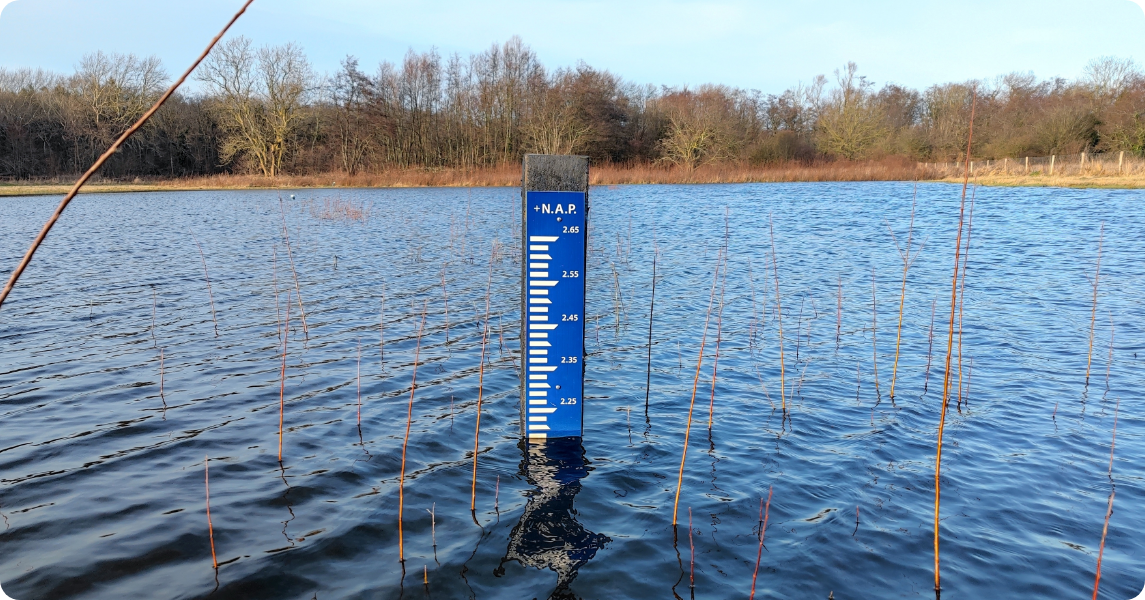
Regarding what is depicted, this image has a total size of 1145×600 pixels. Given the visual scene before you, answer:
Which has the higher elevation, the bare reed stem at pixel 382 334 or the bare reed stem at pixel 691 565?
the bare reed stem at pixel 382 334

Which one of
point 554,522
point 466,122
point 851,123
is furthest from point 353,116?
point 554,522

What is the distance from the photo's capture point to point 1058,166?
41.9 m

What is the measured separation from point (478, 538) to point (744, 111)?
7204cm

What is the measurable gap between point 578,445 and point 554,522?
3.74ft

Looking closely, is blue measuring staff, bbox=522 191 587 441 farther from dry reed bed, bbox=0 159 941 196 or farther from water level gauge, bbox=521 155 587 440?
dry reed bed, bbox=0 159 941 196

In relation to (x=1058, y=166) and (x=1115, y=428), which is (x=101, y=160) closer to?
(x=1115, y=428)

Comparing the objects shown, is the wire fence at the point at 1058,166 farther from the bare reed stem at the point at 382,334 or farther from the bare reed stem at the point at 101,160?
the bare reed stem at the point at 101,160

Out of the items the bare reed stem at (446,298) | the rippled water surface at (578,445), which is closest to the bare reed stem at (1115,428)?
the rippled water surface at (578,445)

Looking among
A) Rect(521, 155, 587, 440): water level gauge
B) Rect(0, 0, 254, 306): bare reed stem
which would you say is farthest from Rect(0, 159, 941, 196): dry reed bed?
Rect(0, 0, 254, 306): bare reed stem

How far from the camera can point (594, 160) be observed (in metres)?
55.9

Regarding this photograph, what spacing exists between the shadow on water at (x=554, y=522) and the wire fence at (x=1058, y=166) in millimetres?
43765

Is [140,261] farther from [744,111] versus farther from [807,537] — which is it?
[744,111]

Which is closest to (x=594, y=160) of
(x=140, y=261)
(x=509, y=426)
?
(x=140, y=261)

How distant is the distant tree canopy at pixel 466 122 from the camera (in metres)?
49.1
